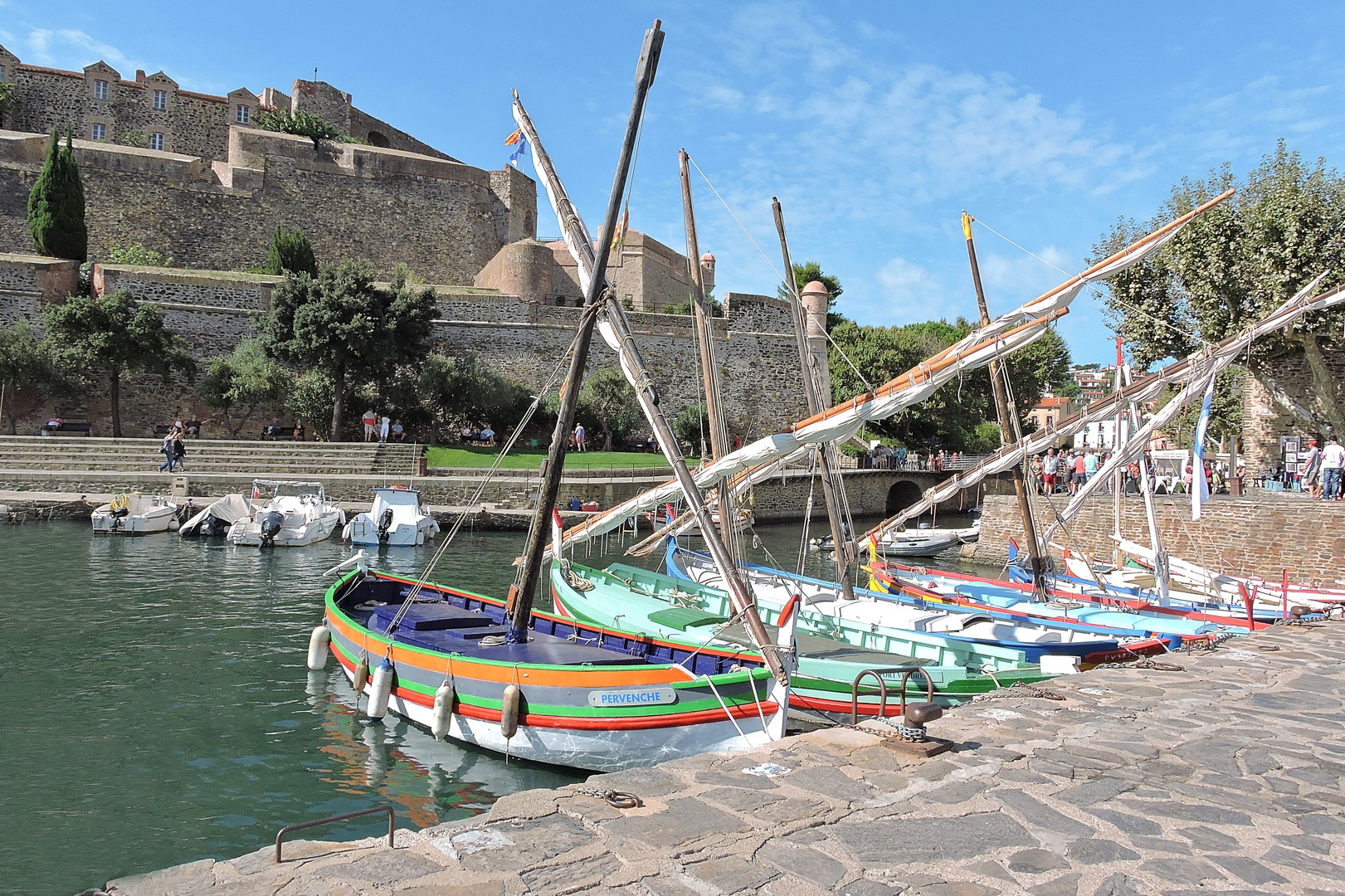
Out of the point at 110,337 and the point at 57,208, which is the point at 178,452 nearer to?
the point at 110,337

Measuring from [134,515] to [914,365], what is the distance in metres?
35.4

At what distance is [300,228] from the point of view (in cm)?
4878

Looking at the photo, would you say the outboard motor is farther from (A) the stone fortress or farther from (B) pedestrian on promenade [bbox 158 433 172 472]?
(A) the stone fortress

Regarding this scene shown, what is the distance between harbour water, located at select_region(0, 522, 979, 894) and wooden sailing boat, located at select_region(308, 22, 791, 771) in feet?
1.33

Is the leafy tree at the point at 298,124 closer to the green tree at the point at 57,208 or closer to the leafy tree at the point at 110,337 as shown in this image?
the green tree at the point at 57,208

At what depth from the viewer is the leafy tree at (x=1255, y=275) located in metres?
22.0

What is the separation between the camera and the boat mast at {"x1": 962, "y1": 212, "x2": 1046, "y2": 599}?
14961 millimetres

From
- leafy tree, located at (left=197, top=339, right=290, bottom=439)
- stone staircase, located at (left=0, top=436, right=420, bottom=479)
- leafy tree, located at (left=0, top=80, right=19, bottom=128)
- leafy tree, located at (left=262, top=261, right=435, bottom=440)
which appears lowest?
stone staircase, located at (left=0, top=436, right=420, bottom=479)

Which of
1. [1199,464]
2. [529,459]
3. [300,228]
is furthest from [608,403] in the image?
[1199,464]

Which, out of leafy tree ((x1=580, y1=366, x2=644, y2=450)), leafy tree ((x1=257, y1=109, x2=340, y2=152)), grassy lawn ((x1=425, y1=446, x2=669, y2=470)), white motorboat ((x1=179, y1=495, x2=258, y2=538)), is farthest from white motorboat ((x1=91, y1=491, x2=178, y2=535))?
leafy tree ((x1=257, y1=109, x2=340, y2=152))

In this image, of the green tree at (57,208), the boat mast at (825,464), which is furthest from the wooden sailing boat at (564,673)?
the green tree at (57,208)

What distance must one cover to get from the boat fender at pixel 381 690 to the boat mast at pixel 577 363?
138 cm

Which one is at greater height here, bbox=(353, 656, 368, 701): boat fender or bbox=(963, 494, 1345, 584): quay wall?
bbox=(963, 494, 1345, 584): quay wall

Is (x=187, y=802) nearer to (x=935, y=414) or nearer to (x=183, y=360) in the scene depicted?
(x=183, y=360)
